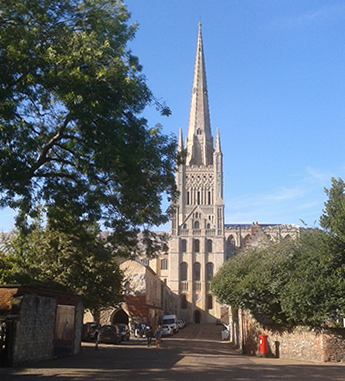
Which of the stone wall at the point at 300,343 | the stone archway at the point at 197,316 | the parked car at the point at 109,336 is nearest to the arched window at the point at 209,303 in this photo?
the stone archway at the point at 197,316

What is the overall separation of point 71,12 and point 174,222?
237 ft

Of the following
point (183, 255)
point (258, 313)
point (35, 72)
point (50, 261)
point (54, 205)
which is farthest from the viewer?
point (183, 255)

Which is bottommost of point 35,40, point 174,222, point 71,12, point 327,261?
point 327,261

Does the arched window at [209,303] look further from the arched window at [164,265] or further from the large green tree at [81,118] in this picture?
the large green tree at [81,118]

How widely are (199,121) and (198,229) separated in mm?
25280

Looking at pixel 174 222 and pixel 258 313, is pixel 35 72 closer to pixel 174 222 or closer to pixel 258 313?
pixel 258 313

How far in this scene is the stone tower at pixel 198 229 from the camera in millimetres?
82625

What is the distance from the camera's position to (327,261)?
19531 millimetres

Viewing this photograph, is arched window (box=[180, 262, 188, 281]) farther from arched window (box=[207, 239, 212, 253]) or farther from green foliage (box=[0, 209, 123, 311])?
green foliage (box=[0, 209, 123, 311])

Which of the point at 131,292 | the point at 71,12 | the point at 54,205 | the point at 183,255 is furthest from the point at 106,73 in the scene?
the point at 183,255

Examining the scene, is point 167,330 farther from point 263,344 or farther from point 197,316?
point 197,316

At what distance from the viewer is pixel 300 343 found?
20.1 m

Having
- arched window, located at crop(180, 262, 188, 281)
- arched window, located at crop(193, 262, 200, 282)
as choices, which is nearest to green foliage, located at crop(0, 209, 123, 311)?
arched window, located at crop(180, 262, 188, 281)

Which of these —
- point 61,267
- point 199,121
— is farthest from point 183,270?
point 61,267
